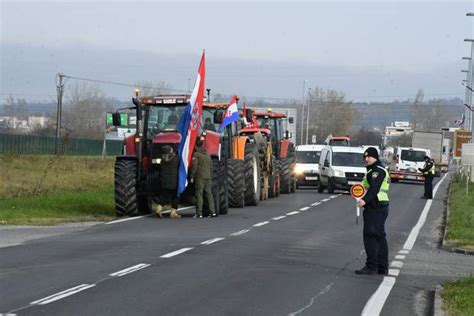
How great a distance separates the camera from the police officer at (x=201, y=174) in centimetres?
2389

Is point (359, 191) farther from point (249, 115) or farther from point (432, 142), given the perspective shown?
point (432, 142)

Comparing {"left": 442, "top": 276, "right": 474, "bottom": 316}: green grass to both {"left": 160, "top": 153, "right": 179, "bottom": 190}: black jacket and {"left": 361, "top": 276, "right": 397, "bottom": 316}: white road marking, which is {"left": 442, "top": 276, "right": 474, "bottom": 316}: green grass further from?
{"left": 160, "top": 153, "right": 179, "bottom": 190}: black jacket

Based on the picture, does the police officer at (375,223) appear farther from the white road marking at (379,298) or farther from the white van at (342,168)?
the white van at (342,168)

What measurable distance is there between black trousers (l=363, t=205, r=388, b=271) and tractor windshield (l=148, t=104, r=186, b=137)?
1135cm

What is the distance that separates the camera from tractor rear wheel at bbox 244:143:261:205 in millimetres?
30141

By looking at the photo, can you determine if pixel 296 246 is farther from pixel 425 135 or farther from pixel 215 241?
pixel 425 135

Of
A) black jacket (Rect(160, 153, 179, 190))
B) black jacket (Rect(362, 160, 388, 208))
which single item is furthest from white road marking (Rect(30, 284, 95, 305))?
black jacket (Rect(160, 153, 179, 190))

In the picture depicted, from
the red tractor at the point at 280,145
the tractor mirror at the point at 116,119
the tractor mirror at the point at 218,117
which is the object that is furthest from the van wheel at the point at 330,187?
the tractor mirror at the point at 116,119

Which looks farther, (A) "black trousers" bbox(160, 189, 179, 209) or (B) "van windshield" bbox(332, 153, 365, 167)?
(B) "van windshield" bbox(332, 153, 365, 167)

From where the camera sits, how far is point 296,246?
57.1ft

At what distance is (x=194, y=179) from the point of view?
947 inches

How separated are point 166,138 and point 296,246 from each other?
299 inches

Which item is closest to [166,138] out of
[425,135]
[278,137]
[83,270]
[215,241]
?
[215,241]

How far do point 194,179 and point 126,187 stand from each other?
5.60 ft
